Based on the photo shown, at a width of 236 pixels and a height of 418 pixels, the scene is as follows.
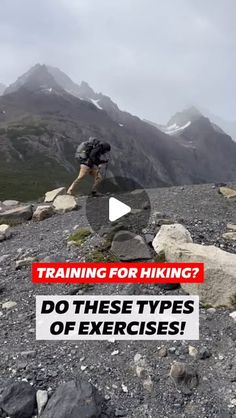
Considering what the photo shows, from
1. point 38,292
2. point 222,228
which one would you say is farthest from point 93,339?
point 222,228

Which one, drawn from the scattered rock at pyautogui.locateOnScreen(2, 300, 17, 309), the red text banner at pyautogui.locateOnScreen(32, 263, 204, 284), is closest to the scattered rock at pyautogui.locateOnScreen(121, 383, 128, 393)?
the red text banner at pyautogui.locateOnScreen(32, 263, 204, 284)

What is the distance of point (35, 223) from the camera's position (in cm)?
1698

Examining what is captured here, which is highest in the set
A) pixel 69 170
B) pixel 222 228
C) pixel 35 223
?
pixel 222 228

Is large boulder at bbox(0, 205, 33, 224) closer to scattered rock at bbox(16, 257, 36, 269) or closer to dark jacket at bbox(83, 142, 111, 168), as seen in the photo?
dark jacket at bbox(83, 142, 111, 168)

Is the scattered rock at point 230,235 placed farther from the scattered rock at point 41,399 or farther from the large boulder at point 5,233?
the large boulder at point 5,233

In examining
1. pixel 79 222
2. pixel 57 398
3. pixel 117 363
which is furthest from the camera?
pixel 79 222

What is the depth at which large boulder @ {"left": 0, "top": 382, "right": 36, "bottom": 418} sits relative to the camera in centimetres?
646

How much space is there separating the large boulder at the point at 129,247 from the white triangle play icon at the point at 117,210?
266cm

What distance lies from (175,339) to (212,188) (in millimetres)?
11085

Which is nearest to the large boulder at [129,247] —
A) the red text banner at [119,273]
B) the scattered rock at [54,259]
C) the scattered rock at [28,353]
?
the red text banner at [119,273]

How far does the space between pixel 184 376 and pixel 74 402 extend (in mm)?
1986

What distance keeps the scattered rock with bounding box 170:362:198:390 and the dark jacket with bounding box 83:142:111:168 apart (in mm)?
12141

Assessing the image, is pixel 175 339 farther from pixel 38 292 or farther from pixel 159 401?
pixel 38 292
